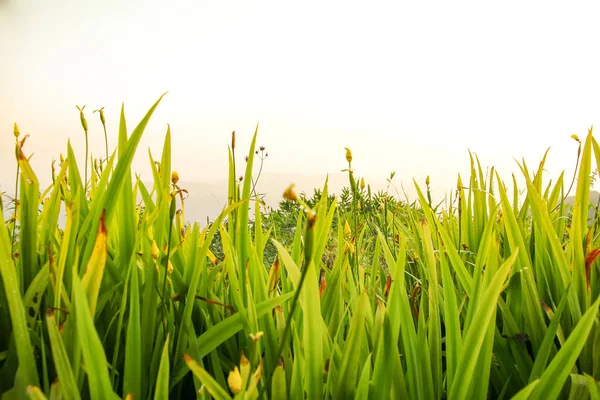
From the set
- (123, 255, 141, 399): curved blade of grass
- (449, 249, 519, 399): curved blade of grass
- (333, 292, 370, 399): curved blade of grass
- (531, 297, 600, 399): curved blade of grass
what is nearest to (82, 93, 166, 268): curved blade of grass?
(123, 255, 141, 399): curved blade of grass

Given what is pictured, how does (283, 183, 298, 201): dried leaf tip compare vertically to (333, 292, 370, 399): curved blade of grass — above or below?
above

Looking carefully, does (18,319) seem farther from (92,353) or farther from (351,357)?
(351,357)

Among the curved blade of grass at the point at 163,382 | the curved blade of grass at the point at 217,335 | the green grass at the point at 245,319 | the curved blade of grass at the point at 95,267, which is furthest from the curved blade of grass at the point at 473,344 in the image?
the curved blade of grass at the point at 95,267

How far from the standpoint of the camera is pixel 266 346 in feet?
2.89

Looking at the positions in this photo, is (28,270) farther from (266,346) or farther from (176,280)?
(266,346)

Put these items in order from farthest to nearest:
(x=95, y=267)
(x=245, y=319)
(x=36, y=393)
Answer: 1. (x=245, y=319)
2. (x=95, y=267)
3. (x=36, y=393)

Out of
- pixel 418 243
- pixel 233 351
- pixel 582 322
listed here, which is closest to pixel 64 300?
pixel 233 351

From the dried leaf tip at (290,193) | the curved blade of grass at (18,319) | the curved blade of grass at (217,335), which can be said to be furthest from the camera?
the curved blade of grass at (217,335)

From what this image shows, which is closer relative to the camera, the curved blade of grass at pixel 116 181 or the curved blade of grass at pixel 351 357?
the curved blade of grass at pixel 351 357

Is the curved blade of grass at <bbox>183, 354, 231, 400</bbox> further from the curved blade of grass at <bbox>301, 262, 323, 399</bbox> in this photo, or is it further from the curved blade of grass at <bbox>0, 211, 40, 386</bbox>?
the curved blade of grass at <bbox>0, 211, 40, 386</bbox>

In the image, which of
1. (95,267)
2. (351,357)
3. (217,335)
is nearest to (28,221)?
(95,267)

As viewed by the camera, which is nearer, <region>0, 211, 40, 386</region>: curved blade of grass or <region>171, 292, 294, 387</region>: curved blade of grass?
<region>0, 211, 40, 386</region>: curved blade of grass

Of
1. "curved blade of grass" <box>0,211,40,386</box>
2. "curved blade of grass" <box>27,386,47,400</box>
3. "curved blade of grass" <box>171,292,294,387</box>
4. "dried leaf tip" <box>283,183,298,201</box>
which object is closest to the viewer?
"dried leaf tip" <box>283,183,298,201</box>

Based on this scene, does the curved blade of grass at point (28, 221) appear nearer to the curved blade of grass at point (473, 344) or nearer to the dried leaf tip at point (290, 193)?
the dried leaf tip at point (290, 193)
